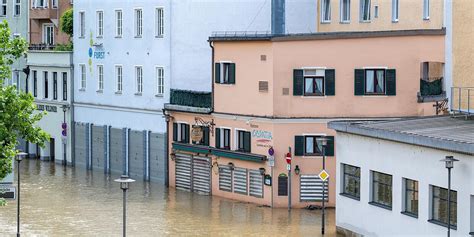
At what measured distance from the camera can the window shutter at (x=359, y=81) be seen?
57.0 meters

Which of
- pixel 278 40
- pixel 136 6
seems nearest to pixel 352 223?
pixel 278 40

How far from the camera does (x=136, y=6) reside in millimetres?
70125

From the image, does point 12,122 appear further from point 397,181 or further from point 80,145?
point 80,145

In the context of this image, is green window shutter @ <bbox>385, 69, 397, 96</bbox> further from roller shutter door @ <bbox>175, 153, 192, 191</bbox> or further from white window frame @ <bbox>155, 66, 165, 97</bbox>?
white window frame @ <bbox>155, 66, 165, 97</bbox>

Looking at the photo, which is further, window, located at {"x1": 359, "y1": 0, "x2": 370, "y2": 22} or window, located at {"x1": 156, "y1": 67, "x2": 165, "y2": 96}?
window, located at {"x1": 156, "y1": 67, "x2": 165, "y2": 96}

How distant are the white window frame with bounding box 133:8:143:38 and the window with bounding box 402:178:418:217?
2721cm

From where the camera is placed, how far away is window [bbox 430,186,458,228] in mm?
41844

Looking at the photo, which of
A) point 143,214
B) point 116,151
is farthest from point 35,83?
point 143,214

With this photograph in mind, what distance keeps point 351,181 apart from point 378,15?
1568cm

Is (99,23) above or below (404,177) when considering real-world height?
above

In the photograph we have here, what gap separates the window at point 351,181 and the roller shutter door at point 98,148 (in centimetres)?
2587

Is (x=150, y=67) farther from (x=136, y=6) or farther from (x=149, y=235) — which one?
(x=149, y=235)

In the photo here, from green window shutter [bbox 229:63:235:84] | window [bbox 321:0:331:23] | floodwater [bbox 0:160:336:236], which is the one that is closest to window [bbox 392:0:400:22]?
window [bbox 321:0:331:23]

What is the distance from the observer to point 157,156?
67.2 m
